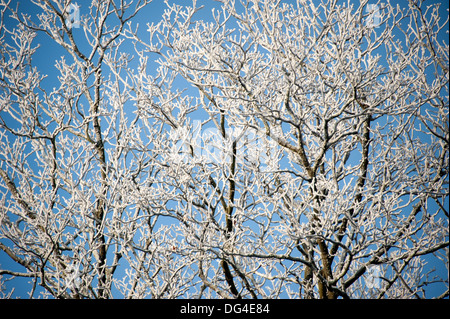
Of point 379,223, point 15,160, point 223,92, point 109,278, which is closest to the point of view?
point 379,223

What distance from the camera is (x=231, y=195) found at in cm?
556

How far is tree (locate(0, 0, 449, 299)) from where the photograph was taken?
470 cm

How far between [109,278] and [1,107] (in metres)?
3.06

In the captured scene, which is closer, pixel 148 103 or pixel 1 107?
pixel 1 107

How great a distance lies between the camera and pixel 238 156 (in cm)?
523

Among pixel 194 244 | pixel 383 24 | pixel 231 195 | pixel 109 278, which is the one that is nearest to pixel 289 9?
pixel 383 24

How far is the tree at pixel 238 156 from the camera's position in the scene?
185 inches

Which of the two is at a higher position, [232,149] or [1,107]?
[1,107]

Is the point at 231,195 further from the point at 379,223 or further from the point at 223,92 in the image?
the point at 379,223

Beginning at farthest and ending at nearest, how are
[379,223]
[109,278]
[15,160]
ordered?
1. [15,160]
2. [109,278]
3. [379,223]
